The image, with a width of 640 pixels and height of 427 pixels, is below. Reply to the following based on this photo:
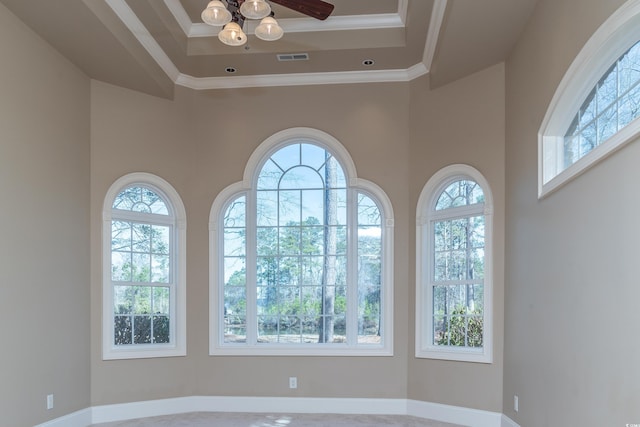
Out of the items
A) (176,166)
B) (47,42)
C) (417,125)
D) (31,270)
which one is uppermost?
(47,42)

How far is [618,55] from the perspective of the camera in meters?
2.77

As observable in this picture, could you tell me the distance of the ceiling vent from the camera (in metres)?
4.96

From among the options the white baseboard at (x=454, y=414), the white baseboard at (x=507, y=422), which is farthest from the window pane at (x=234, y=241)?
the white baseboard at (x=507, y=422)

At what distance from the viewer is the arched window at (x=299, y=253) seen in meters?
5.43

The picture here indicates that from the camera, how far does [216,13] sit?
298 cm

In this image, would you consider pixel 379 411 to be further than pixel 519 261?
Yes

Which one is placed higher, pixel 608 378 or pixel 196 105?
pixel 196 105

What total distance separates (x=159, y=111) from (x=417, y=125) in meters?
2.77

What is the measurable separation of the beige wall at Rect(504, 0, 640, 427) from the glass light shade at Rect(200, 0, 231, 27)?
2.13 metres

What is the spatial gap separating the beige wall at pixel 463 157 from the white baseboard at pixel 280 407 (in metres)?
0.11

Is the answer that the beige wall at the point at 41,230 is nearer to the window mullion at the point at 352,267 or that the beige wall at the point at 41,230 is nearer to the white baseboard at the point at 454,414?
the window mullion at the point at 352,267

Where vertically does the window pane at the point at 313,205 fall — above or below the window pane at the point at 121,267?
above

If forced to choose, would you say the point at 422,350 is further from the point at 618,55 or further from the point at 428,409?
the point at 618,55

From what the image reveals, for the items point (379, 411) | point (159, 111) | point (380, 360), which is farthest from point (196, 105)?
point (379, 411)
